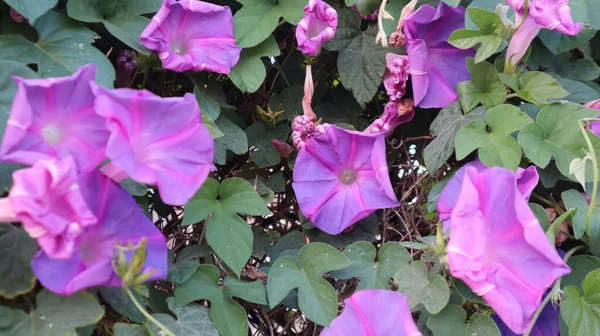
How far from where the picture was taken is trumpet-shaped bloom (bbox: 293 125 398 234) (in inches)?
41.7

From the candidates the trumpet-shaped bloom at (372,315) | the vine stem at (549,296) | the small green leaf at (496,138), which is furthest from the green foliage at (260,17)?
the vine stem at (549,296)

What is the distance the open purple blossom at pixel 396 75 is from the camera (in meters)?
1.11

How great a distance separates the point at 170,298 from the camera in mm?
921

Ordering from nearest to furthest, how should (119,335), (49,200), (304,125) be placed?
(49,200)
(119,335)
(304,125)

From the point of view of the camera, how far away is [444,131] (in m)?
1.09

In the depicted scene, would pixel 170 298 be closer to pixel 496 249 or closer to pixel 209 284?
pixel 209 284

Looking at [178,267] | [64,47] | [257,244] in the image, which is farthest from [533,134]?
[64,47]

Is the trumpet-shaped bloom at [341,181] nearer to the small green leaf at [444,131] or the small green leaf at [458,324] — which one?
the small green leaf at [444,131]

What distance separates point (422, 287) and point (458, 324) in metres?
0.08

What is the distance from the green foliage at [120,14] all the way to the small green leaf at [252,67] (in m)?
0.16

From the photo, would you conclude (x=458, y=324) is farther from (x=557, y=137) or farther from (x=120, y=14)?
(x=120, y=14)

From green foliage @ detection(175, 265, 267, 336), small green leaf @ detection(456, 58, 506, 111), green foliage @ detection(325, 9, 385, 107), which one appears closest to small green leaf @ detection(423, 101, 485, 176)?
small green leaf @ detection(456, 58, 506, 111)

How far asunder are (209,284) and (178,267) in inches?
2.1

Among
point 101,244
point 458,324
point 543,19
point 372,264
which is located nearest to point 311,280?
point 372,264
